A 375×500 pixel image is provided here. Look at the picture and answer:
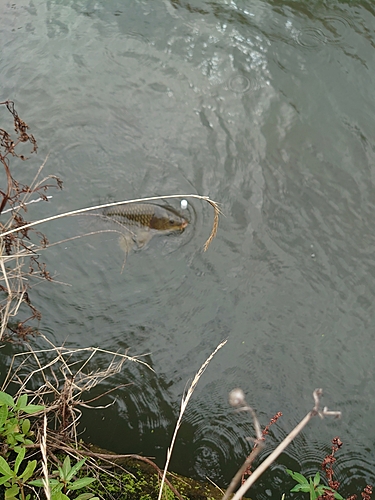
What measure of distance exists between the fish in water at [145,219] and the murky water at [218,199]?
0.12 meters

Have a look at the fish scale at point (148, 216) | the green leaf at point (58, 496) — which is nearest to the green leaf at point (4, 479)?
the green leaf at point (58, 496)

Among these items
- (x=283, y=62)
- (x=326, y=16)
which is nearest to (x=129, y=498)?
(x=283, y=62)

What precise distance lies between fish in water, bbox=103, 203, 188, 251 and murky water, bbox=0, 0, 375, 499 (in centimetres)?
12

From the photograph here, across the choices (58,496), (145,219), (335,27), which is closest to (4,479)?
(58,496)

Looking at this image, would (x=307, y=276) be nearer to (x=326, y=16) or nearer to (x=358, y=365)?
(x=358, y=365)

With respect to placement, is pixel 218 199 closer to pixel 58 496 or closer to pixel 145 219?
pixel 145 219

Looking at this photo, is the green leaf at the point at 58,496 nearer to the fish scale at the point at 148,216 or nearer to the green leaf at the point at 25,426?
the green leaf at the point at 25,426

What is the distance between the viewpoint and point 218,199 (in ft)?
13.1

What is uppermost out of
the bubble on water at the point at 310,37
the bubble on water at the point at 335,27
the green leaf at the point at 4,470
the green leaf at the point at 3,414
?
the bubble on water at the point at 335,27

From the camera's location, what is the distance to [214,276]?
12.1 ft

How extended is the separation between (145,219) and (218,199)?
631 mm

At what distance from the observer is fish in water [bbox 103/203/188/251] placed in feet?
12.7

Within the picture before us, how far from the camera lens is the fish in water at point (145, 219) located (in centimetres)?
388

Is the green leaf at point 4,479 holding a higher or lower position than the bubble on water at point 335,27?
lower
